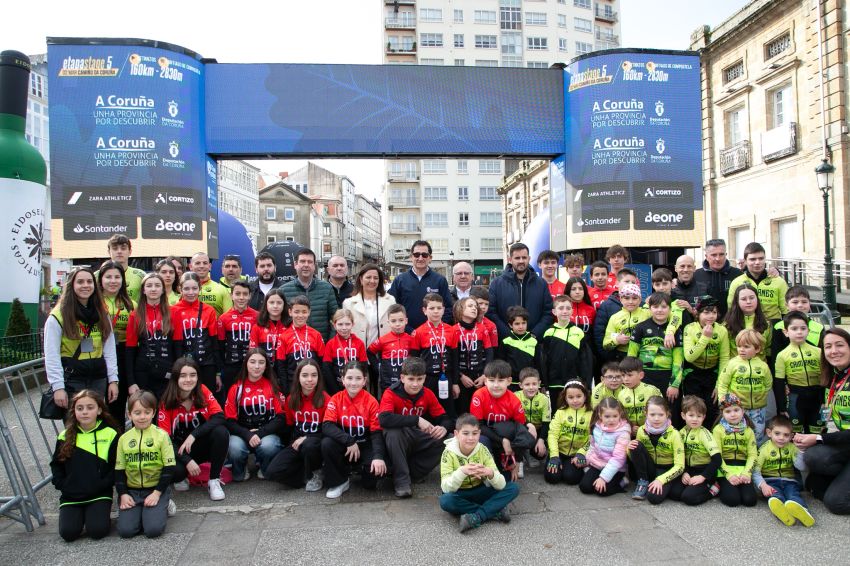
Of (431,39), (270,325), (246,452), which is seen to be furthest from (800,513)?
(431,39)

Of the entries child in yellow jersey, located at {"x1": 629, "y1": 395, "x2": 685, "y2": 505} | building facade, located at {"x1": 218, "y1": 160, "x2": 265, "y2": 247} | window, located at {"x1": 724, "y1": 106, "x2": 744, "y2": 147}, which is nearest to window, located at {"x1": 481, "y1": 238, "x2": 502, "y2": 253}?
building facade, located at {"x1": 218, "y1": 160, "x2": 265, "y2": 247}

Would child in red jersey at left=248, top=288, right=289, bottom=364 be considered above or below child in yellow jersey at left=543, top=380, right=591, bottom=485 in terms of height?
above

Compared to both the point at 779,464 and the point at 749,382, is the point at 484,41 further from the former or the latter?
the point at 779,464

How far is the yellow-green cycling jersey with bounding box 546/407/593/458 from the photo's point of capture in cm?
491

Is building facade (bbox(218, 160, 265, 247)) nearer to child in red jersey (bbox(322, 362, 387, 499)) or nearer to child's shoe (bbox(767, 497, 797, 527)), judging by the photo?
child in red jersey (bbox(322, 362, 387, 499))

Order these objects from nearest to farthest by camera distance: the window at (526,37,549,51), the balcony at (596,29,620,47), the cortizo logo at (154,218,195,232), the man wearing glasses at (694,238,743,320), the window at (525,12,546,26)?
the man wearing glasses at (694,238,743,320)
the cortizo logo at (154,218,195,232)
the window at (525,12,546,26)
the window at (526,37,549,51)
the balcony at (596,29,620,47)

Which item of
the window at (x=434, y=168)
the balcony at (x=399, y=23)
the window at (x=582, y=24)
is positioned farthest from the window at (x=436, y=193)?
the window at (x=582, y=24)

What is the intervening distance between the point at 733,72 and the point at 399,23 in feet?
128

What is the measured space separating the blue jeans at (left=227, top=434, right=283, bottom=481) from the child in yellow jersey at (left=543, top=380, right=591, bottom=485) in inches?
99.3

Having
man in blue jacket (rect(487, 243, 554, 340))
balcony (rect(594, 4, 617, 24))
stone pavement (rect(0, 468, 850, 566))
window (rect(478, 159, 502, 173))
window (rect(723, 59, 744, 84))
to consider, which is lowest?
stone pavement (rect(0, 468, 850, 566))

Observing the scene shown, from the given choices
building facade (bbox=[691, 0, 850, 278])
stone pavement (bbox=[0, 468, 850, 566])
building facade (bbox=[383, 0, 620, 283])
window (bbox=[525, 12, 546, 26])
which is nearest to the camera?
stone pavement (bbox=[0, 468, 850, 566])

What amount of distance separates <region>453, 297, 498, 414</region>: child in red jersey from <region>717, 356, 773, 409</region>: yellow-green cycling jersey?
222 cm

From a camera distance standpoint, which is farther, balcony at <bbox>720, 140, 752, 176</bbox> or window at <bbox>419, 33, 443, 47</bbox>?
window at <bbox>419, 33, 443, 47</bbox>

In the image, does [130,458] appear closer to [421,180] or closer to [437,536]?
[437,536]
